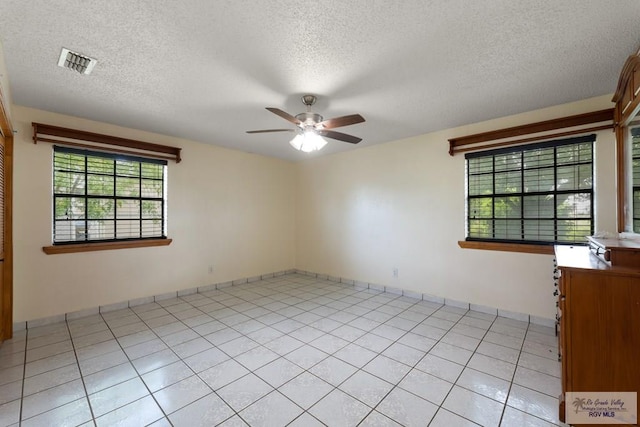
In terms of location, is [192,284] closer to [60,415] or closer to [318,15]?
[60,415]

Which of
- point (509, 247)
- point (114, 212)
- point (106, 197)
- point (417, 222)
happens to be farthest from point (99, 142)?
point (509, 247)

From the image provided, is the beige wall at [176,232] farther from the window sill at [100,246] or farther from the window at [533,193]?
the window at [533,193]

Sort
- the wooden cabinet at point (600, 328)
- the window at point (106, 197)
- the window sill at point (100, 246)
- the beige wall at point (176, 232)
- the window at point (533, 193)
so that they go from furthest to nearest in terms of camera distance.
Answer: the window at point (106, 197) → the window sill at point (100, 246) → the beige wall at point (176, 232) → the window at point (533, 193) → the wooden cabinet at point (600, 328)

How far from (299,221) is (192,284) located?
255cm

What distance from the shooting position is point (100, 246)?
11.8 ft

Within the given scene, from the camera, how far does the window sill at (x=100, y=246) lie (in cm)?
328

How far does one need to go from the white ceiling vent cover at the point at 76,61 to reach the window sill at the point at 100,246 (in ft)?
7.31

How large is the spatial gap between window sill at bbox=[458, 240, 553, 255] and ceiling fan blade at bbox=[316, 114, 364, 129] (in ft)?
8.11

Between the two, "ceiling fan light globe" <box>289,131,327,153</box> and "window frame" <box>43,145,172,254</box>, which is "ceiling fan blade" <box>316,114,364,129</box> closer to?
"ceiling fan light globe" <box>289,131,327,153</box>

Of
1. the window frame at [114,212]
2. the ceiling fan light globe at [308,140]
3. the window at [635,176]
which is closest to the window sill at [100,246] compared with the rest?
the window frame at [114,212]

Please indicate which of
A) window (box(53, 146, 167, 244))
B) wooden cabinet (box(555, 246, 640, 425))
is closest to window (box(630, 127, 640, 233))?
wooden cabinet (box(555, 246, 640, 425))

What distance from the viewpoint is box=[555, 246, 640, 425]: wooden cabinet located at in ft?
5.14

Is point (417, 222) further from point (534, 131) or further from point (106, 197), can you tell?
point (106, 197)

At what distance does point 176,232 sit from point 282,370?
120 inches
